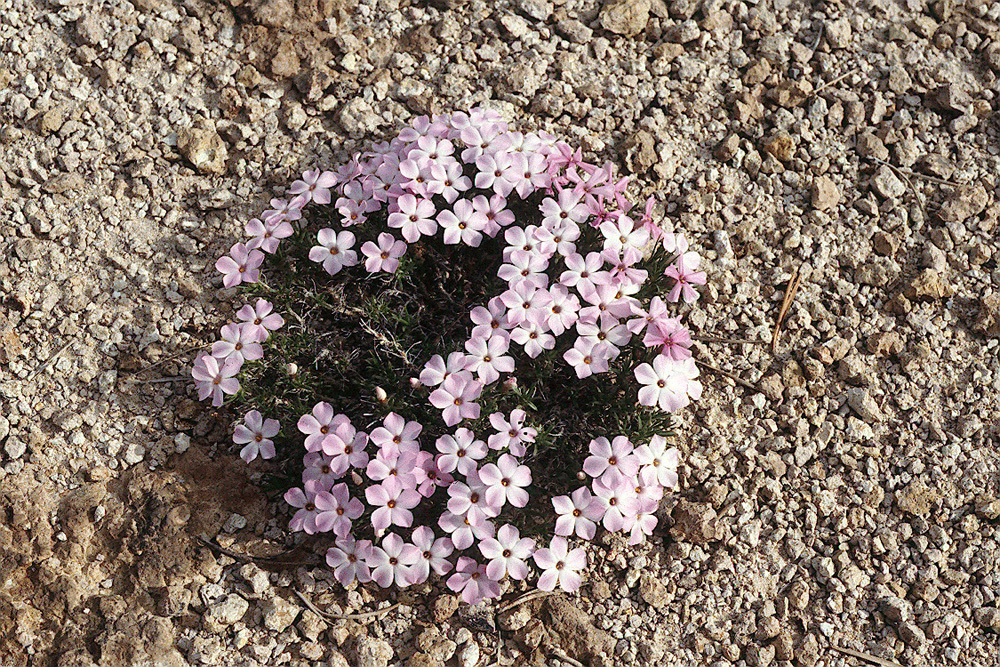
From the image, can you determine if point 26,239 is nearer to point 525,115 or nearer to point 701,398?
point 525,115

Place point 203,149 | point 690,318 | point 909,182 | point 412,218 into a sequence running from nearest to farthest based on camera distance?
point 412,218 < point 690,318 < point 203,149 < point 909,182

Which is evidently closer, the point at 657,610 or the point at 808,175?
the point at 657,610

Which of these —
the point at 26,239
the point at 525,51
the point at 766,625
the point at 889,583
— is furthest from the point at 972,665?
the point at 26,239

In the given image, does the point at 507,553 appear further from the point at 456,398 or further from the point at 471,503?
the point at 456,398

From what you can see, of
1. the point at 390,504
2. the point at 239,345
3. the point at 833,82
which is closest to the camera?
the point at 390,504

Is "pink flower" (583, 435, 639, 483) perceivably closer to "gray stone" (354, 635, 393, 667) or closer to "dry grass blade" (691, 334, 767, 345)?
"dry grass blade" (691, 334, 767, 345)

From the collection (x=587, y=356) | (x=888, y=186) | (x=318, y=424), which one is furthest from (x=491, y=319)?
(x=888, y=186)
